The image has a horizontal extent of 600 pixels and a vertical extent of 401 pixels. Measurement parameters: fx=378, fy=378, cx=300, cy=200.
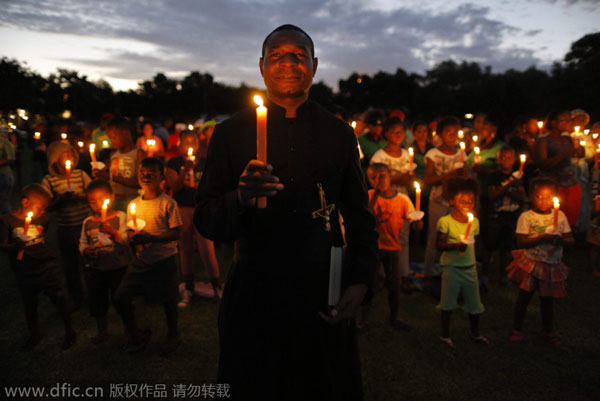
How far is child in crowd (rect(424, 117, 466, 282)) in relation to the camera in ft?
18.2

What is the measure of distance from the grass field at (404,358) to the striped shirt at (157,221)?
3.50ft

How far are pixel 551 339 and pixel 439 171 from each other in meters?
2.56

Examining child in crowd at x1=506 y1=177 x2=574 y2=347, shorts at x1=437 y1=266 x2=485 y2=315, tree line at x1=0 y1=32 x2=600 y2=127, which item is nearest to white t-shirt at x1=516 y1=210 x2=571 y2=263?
child in crowd at x1=506 y1=177 x2=574 y2=347

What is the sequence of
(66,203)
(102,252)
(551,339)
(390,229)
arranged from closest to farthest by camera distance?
1. (102,252)
2. (551,339)
3. (390,229)
4. (66,203)

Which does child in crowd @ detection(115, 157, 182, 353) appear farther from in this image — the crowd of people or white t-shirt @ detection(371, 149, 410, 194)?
white t-shirt @ detection(371, 149, 410, 194)

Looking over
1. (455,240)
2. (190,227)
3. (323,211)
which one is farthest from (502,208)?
(323,211)

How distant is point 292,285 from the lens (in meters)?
1.89

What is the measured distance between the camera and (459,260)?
416cm

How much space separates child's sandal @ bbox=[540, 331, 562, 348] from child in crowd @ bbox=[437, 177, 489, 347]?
680 millimetres

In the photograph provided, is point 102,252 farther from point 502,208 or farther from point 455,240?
point 502,208

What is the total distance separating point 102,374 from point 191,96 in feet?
233

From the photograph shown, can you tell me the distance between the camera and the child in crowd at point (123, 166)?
5.12 metres

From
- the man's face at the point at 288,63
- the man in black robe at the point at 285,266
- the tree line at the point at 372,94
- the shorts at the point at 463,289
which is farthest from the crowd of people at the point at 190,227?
the tree line at the point at 372,94

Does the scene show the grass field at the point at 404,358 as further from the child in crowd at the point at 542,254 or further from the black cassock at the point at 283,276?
the black cassock at the point at 283,276
